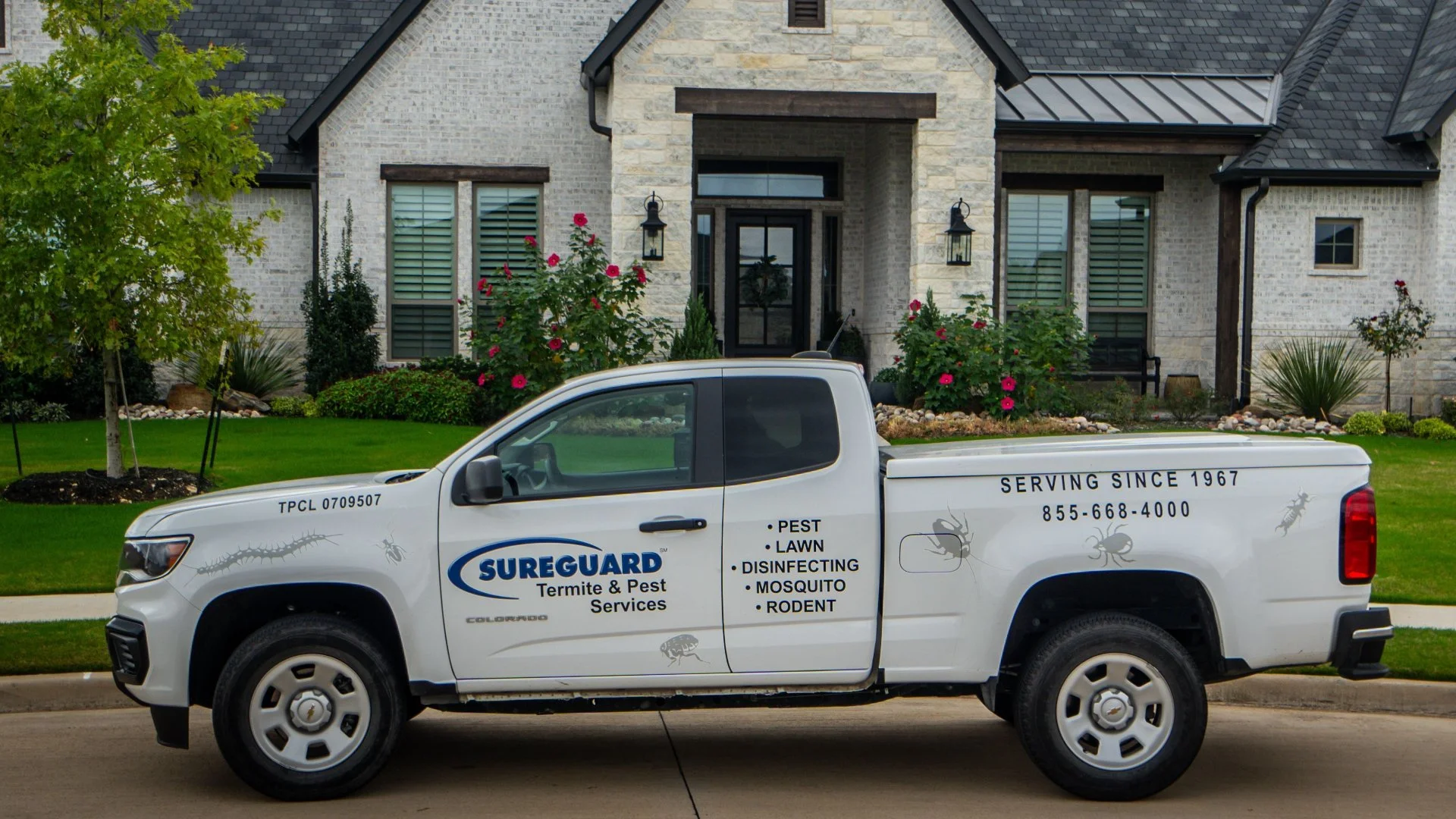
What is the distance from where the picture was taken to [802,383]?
6.34 metres

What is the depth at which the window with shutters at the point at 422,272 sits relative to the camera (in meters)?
20.8

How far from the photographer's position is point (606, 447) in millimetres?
6359

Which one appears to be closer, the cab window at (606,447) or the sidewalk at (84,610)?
the cab window at (606,447)

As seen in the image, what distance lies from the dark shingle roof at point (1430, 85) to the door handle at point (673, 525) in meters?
17.1

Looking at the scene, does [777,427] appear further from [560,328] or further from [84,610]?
[560,328]

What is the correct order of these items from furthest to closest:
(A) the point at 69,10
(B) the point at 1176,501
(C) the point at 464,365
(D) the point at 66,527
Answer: (C) the point at 464,365, (A) the point at 69,10, (D) the point at 66,527, (B) the point at 1176,501

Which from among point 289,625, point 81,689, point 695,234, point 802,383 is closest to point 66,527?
point 81,689

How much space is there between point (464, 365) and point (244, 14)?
722 centimetres

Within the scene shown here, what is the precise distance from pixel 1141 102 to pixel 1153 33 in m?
2.56

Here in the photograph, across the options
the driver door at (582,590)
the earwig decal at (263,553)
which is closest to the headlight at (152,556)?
the earwig decal at (263,553)

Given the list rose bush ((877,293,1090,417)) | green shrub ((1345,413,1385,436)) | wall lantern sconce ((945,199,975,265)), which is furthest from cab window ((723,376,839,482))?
green shrub ((1345,413,1385,436))

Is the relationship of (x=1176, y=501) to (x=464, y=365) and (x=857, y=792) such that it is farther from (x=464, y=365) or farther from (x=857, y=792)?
(x=464, y=365)

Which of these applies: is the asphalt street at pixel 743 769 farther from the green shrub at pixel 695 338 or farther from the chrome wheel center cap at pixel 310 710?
the green shrub at pixel 695 338

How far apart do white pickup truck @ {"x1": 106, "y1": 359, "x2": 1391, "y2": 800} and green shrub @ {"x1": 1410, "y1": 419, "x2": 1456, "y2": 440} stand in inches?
534
